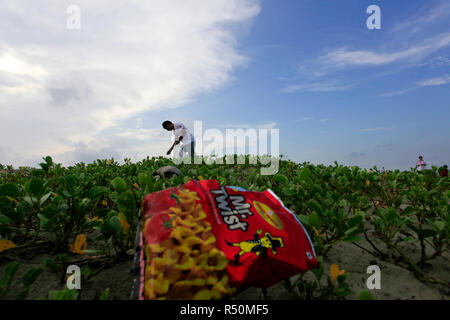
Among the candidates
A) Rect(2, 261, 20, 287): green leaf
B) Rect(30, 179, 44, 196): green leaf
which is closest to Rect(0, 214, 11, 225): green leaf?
Rect(30, 179, 44, 196): green leaf

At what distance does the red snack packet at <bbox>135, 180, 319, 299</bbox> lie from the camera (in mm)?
1174

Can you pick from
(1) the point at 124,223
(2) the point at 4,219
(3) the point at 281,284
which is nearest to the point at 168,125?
(2) the point at 4,219

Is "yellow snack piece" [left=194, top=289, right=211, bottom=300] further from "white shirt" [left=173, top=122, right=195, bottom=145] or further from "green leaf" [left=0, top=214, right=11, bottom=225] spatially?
"white shirt" [left=173, top=122, right=195, bottom=145]

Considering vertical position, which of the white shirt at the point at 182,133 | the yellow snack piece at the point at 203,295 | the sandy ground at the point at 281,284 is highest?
the white shirt at the point at 182,133

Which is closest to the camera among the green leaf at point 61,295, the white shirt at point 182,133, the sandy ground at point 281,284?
the green leaf at point 61,295

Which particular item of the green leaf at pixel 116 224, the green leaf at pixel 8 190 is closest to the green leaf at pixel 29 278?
the green leaf at pixel 116 224

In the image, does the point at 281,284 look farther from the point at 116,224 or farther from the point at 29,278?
the point at 29,278

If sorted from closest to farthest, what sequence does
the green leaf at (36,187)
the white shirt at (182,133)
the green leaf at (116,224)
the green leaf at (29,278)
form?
the green leaf at (29,278) < the green leaf at (116,224) < the green leaf at (36,187) < the white shirt at (182,133)

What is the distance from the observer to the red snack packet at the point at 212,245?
117cm

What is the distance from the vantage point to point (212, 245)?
4.25ft

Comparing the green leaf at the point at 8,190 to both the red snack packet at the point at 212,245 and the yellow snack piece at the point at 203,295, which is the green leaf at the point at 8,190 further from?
the yellow snack piece at the point at 203,295

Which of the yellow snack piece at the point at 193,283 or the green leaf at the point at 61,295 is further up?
the yellow snack piece at the point at 193,283
